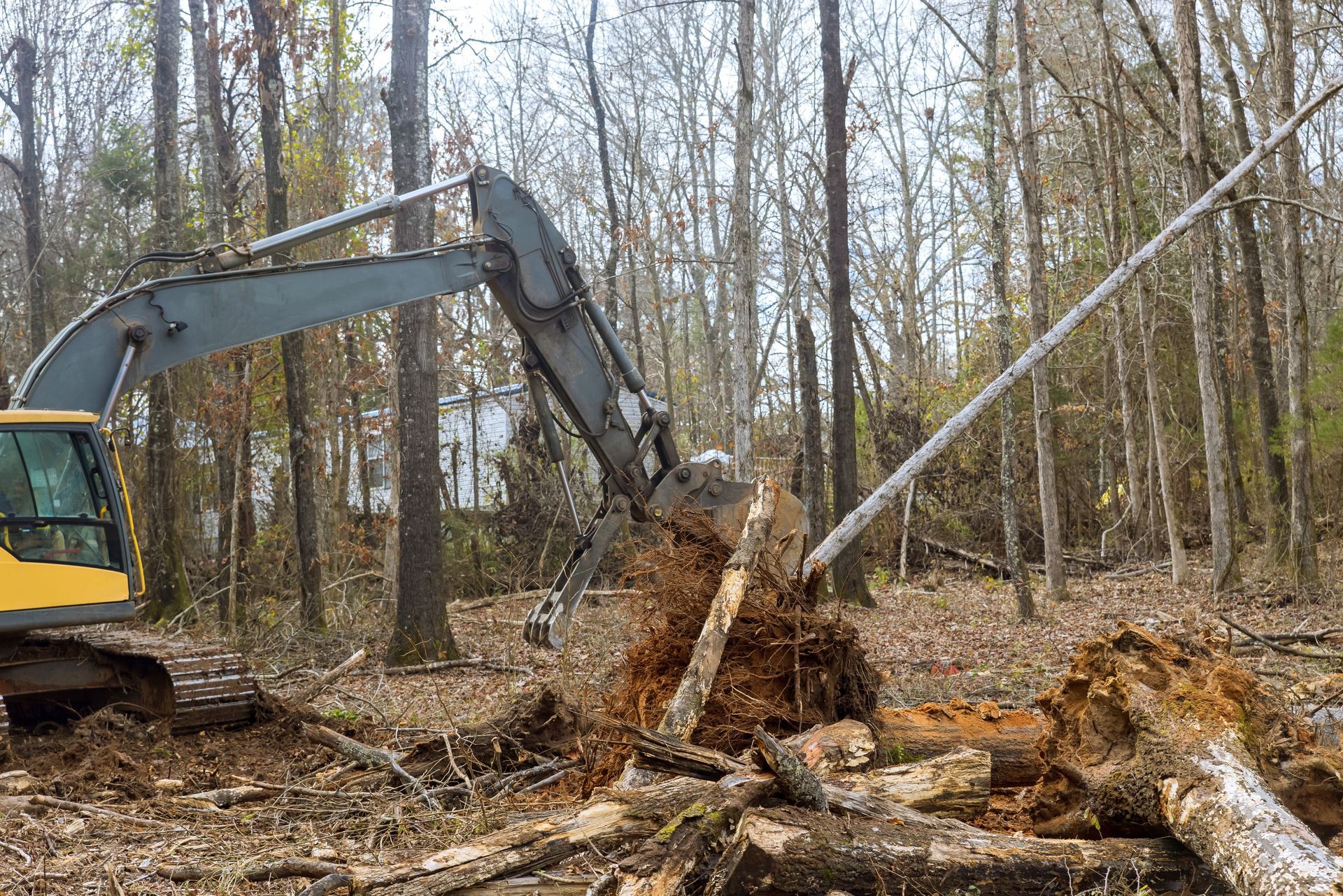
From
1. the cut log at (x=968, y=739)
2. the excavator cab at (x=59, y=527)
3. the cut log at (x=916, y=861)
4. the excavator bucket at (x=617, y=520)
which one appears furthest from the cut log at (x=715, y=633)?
the excavator cab at (x=59, y=527)

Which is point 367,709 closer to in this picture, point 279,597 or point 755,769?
point 755,769

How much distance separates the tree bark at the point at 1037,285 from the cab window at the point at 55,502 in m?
10.1

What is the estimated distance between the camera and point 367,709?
8.50 meters

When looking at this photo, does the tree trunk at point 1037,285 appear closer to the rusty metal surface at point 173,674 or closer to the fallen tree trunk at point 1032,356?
the fallen tree trunk at point 1032,356

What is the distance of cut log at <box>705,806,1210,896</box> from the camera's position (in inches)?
139

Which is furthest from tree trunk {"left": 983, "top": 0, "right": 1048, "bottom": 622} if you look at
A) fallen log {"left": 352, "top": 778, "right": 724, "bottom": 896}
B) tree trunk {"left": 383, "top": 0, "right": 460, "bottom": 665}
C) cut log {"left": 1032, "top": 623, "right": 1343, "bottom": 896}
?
fallen log {"left": 352, "top": 778, "right": 724, "bottom": 896}

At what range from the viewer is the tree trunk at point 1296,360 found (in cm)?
1234

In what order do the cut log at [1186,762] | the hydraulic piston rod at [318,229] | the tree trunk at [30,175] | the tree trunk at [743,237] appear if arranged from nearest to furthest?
the cut log at [1186,762]
the hydraulic piston rod at [318,229]
the tree trunk at [743,237]
the tree trunk at [30,175]

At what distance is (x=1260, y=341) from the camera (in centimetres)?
1333

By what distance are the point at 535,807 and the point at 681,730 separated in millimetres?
915

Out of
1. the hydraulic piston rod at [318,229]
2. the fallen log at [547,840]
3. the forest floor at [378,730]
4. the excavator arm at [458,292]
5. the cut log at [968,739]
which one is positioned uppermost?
the hydraulic piston rod at [318,229]

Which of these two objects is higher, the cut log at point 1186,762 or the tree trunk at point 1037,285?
the tree trunk at point 1037,285

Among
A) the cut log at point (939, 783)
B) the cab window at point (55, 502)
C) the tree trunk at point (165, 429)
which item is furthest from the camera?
the tree trunk at point (165, 429)

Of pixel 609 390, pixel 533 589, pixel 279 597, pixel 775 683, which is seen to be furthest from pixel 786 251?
pixel 775 683
